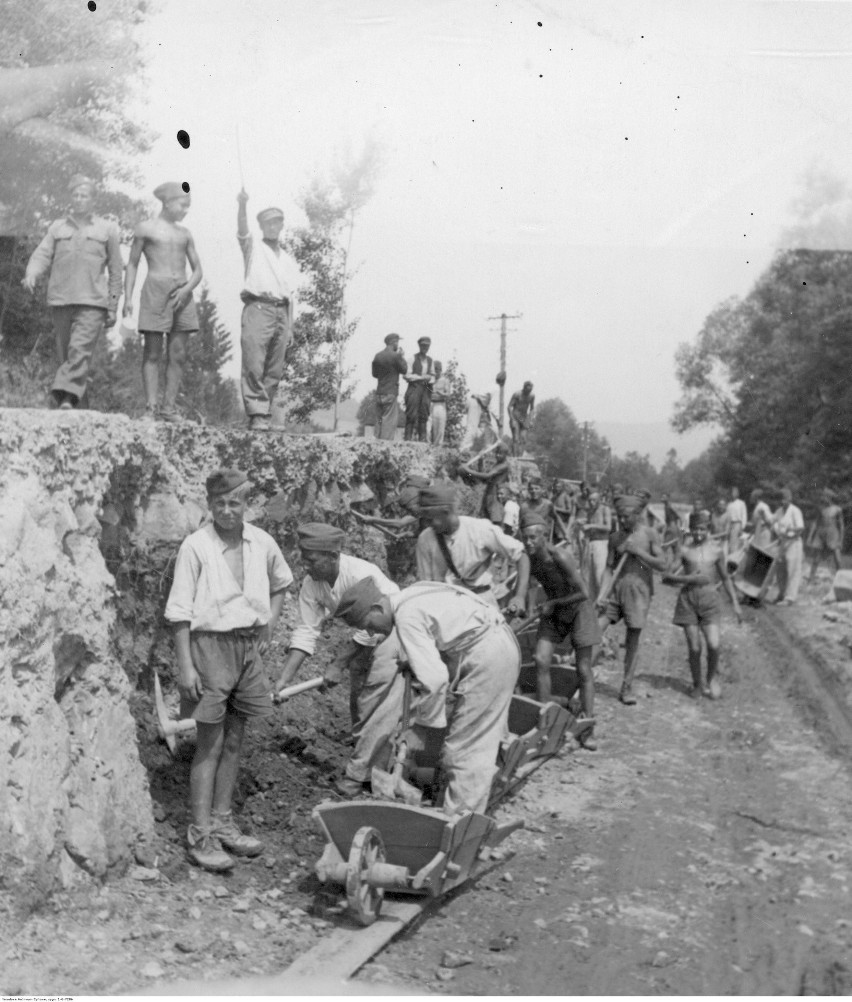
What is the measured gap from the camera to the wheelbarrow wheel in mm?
4266

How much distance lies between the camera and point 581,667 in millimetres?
7777

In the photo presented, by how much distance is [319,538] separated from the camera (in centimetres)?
537

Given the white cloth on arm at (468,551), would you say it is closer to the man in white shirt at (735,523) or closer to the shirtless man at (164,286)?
the shirtless man at (164,286)

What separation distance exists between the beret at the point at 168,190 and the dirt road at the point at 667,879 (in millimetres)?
4258

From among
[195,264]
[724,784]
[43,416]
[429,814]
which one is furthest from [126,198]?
[724,784]

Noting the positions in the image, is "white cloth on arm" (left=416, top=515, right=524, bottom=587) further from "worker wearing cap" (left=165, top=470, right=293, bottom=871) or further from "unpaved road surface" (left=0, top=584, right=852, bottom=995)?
"worker wearing cap" (left=165, top=470, right=293, bottom=871)

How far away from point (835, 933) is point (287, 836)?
2635mm

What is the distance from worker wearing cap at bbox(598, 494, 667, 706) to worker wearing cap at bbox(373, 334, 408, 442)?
3.33 m

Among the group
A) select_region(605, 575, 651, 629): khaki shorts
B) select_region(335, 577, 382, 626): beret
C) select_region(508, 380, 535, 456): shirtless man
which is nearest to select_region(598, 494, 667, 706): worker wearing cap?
select_region(605, 575, 651, 629): khaki shorts

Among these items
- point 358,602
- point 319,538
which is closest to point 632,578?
point 319,538

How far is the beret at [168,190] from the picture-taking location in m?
6.40

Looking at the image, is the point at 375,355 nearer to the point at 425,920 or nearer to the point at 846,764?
the point at 846,764

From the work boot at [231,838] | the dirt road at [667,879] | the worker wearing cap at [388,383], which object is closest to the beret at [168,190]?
the work boot at [231,838]

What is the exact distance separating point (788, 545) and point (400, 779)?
11.1 metres
